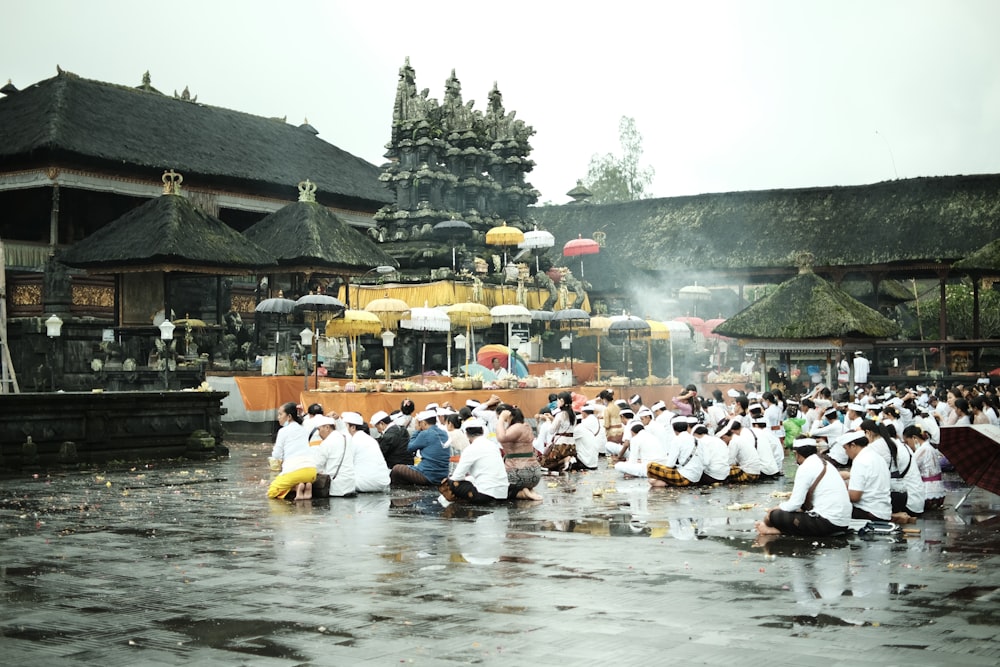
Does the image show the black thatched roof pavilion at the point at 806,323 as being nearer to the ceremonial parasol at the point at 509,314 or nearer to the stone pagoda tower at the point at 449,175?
the ceremonial parasol at the point at 509,314

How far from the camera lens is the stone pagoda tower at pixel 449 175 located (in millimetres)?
41188

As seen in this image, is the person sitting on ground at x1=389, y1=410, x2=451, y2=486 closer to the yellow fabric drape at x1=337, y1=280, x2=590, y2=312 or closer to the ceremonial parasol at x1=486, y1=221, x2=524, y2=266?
the yellow fabric drape at x1=337, y1=280, x2=590, y2=312

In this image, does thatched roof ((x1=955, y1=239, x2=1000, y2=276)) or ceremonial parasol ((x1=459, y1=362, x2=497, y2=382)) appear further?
thatched roof ((x1=955, y1=239, x2=1000, y2=276))

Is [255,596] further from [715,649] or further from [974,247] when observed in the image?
[974,247]

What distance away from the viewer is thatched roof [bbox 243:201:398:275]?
36.1 m

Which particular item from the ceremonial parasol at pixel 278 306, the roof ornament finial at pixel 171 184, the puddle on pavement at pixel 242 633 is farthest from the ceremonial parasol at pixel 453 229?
the puddle on pavement at pixel 242 633

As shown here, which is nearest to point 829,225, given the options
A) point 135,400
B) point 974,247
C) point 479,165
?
point 974,247

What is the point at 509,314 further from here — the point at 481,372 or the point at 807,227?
the point at 807,227

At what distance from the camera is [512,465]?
1513cm

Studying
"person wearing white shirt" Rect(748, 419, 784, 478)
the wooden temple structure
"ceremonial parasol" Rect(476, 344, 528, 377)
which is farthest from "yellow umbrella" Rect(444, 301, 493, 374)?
"person wearing white shirt" Rect(748, 419, 784, 478)

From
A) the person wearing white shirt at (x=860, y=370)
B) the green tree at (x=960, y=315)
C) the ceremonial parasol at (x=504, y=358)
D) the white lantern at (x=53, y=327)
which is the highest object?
the green tree at (x=960, y=315)

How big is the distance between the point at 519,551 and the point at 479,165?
114ft

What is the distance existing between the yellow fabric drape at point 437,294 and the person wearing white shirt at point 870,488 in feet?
79.3

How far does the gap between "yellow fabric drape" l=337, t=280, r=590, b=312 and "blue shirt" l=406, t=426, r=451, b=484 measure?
18.6 metres
